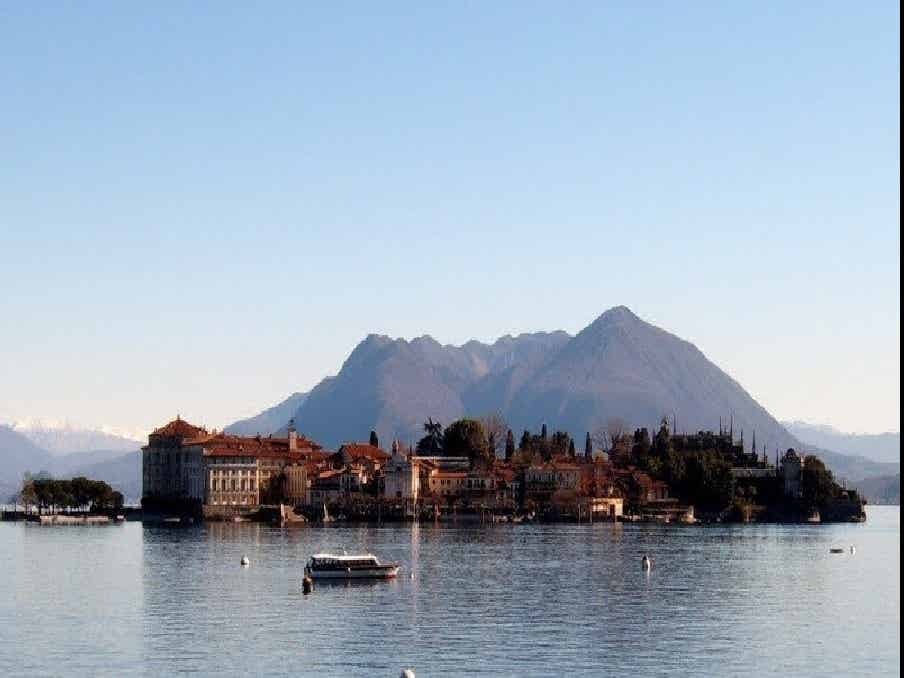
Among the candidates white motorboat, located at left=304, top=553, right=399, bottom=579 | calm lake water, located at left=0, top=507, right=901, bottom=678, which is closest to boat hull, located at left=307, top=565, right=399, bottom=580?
white motorboat, located at left=304, top=553, right=399, bottom=579

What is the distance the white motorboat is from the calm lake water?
2.34 metres

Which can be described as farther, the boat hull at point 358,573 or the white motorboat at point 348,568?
the white motorboat at point 348,568

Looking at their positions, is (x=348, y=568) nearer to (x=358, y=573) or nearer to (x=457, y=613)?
(x=358, y=573)

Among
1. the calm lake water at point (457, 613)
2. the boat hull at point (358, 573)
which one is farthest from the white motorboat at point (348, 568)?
the calm lake water at point (457, 613)

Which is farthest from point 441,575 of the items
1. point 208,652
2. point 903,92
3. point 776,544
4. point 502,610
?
point 903,92

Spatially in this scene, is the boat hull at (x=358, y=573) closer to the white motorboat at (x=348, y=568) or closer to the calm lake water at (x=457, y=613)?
the white motorboat at (x=348, y=568)

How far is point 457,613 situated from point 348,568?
2183cm

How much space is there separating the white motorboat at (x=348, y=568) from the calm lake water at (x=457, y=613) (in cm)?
234

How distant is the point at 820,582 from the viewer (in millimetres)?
101938

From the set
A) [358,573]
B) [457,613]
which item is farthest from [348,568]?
[457,613]

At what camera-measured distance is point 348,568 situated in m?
99.0

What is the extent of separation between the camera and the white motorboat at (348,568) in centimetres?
9812

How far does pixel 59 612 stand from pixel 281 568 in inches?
1195

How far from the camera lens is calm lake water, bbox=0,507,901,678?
6141 centimetres
